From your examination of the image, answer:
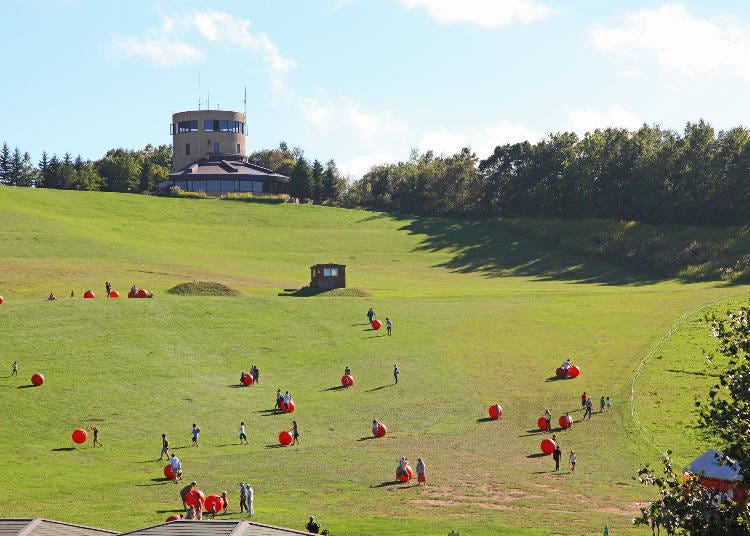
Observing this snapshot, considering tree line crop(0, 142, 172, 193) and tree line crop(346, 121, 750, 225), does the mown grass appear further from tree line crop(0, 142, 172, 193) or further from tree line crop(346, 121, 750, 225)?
tree line crop(0, 142, 172, 193)

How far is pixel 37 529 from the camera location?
74.0 feet

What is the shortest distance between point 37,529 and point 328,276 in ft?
256

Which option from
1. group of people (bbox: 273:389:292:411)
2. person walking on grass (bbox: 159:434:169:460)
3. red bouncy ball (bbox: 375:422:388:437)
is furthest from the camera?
group of people (bbox: 273:389:292:411)

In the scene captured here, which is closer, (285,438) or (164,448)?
(164,448)

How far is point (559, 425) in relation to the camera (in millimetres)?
58781

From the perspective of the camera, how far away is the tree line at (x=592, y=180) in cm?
13638

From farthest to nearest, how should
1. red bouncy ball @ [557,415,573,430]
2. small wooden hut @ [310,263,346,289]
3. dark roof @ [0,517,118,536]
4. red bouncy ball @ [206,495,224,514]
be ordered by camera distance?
small wooden hut @ [310,263,346,289] < red bouncy ball @ [557,415,573,430] < red bouncy ball @ [206,495,224,514] < dark roof @ [0,517,118,536]

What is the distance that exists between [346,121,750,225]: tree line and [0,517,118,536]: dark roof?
12383 centimetres

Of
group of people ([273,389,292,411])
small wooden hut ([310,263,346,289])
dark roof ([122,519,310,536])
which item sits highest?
small wooden hut ([310,263,346,289])

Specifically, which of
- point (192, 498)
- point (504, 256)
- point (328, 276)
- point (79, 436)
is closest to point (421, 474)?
point (192, 498)

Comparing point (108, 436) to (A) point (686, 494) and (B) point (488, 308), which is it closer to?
(A) point (686, 494)

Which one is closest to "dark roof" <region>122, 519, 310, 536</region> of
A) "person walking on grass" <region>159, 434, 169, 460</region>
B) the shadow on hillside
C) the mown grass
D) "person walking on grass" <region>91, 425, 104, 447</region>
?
"person walking on grass" <region>159, 434, 169, 460</region>

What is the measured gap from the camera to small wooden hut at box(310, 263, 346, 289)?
99.8 metres

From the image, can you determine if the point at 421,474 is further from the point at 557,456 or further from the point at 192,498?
the point at 192,498
